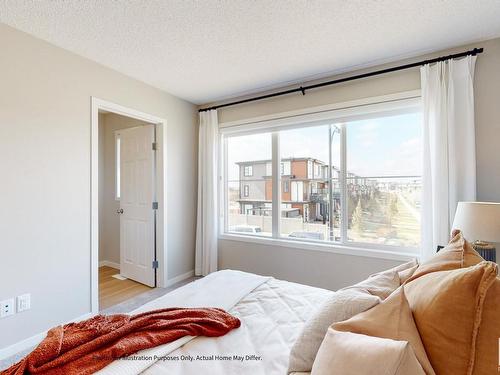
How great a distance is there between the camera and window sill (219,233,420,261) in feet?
8.16

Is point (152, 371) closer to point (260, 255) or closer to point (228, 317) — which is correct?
point (228, 317)

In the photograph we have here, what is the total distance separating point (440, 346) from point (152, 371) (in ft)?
3.09

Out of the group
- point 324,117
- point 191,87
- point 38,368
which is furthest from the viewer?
point 191,87

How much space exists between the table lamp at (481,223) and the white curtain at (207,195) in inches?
105

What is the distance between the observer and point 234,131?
3.52m

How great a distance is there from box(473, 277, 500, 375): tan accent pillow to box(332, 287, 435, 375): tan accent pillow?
0.11 metres

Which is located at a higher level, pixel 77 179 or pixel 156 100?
pixel 156 100

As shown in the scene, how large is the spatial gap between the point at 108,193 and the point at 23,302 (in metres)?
2.44

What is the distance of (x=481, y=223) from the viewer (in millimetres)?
1660

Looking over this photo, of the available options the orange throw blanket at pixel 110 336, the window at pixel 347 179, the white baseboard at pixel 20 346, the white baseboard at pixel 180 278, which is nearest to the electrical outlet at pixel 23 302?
the white baseboard at pixel 20 346

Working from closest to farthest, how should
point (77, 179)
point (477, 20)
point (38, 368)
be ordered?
point (38, 368)
point (477, 20)
point (77, 179)

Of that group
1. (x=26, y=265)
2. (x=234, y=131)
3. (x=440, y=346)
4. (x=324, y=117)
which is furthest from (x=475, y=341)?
(x=234, y=131)

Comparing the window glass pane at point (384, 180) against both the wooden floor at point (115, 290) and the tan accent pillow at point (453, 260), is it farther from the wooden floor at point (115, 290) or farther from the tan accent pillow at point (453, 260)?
the wooden floor at point (115, 290)

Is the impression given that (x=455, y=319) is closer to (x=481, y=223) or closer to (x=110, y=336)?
(x=110, y=336)
